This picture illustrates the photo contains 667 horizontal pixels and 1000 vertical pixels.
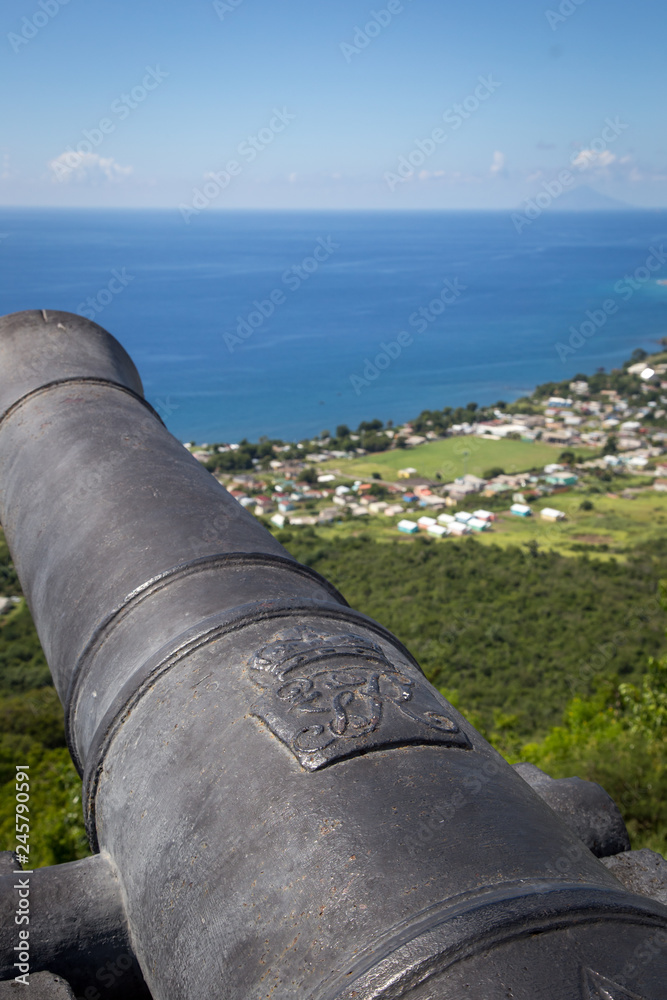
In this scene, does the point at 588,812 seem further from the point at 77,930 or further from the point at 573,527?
the point at 573,527

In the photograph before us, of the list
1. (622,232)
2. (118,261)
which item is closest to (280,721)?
(118,261)

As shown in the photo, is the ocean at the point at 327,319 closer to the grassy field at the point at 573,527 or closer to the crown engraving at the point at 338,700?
the grassy field at the point at 573,527

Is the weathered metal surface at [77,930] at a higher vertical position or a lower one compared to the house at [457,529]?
higher

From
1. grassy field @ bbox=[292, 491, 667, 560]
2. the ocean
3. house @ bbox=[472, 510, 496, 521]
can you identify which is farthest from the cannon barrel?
the ocean

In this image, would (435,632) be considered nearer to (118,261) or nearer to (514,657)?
(514,657)

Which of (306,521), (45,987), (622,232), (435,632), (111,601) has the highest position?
(111,601)

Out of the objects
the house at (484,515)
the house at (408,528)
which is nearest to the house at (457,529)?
the house at (484,515)
